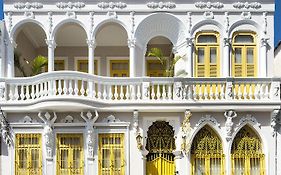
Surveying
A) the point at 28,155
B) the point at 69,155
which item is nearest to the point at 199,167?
the point at 69,155

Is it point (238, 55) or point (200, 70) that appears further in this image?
point (238, 55)

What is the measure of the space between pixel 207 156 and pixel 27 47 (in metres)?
10.1

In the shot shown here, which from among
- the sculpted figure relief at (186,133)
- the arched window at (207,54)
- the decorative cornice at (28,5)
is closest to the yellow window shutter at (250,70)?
the arched window at (207,54)

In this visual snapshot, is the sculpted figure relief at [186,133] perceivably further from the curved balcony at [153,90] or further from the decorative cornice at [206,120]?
the curved balcony at [153,90]

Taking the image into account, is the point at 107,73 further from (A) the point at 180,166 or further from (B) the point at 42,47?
(A) the point at 180,166

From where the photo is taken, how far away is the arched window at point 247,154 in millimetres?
21266

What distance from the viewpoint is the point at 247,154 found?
21.3 meters

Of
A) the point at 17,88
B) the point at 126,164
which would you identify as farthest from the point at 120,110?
the point at 17,88

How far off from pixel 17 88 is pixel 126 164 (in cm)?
542

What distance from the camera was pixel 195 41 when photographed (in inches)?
864

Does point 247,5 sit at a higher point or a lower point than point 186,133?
higher

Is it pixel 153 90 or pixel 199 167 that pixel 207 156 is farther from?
pixel 153 90

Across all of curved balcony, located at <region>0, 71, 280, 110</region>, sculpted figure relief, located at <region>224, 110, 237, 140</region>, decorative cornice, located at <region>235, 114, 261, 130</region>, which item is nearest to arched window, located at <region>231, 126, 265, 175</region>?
decorative cornice, located at <region>235, 114, 261, 130</region>

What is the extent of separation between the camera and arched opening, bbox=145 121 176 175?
847 inches
